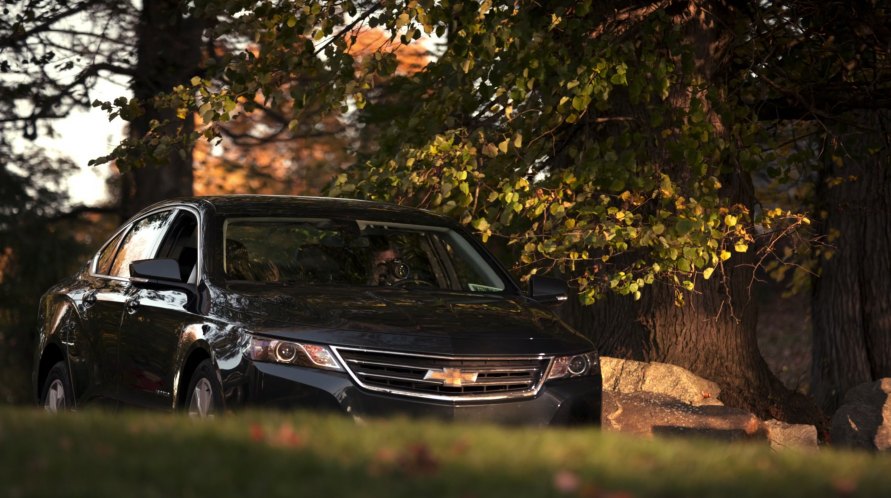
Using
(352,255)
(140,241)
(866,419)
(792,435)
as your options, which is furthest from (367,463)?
(866,419)

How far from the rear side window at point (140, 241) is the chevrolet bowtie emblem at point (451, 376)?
2.79 meters

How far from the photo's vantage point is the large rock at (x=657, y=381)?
11.5m

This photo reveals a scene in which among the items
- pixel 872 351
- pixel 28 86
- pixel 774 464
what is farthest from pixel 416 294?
pixel 28 86

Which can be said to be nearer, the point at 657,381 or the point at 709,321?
the point at 657,381

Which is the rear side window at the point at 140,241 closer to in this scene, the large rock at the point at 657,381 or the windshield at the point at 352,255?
the windshield at the point at 352,255

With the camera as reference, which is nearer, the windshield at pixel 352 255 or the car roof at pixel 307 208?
the windshield at pixel 352 255

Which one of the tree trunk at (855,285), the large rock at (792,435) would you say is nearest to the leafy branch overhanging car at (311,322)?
the large rock at (792,435)

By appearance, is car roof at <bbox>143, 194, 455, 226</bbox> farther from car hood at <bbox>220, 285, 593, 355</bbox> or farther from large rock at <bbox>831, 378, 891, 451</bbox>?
large rock at <bbox>831, 378, 891, 451</bbox>

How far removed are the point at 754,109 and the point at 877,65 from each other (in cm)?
162

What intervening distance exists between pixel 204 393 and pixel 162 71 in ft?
43.0

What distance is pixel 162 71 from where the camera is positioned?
64.9 ft

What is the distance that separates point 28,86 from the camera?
1872 cm

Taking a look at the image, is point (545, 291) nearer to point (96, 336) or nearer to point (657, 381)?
point (96, 336)

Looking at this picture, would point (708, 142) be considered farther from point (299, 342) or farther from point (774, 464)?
point (774, 464)
